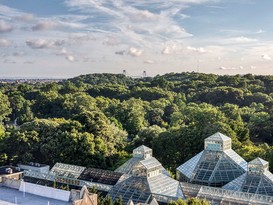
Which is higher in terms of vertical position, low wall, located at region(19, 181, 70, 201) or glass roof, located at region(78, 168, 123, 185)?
low wall, located at region(19, 181, 70, 201)

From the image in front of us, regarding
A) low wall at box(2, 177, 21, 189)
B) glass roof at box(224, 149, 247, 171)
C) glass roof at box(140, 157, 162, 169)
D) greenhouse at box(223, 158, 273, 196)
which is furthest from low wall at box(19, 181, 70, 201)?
glass roof at box(224, 149, 247, 171)

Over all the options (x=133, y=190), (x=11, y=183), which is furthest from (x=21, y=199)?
(x=133, y=190)

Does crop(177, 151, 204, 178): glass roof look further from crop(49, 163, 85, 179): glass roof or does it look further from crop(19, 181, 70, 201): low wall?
crop(19, 181, 70, 201): low wall

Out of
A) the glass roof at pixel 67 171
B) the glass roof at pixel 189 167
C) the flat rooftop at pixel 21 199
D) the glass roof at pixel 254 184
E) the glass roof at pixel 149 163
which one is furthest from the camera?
the glass roof at pixel 67 171

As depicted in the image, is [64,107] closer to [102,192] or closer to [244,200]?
[102,192]

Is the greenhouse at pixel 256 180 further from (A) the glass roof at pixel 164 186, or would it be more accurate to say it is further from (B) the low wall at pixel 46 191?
(B) the low wall at pixel 46 191

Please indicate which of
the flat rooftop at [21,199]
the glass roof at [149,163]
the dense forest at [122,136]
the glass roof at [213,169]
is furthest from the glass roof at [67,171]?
the flat rooftop at [21,199]
